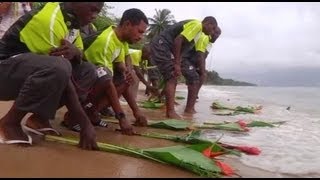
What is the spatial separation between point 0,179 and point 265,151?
2.13 meters

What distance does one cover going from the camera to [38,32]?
108 inches

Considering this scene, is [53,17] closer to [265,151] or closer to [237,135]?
[265,151]

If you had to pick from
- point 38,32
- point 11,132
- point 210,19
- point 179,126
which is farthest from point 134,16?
point 210,19

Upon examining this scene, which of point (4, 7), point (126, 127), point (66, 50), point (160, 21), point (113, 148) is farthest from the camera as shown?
point (160, 21)

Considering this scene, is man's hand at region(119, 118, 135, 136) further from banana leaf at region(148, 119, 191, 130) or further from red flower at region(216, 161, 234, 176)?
red flower at region(216, 161, 234, 176)

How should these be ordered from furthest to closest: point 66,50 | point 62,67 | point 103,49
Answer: point 103,49, point 66,50, point 62,67

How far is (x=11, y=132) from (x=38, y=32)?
65cm

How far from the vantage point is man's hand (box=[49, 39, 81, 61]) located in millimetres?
2801

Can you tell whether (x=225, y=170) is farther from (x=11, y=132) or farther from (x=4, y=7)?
(x=4, y=7)

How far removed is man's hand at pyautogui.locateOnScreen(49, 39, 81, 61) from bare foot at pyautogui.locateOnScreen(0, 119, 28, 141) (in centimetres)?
52

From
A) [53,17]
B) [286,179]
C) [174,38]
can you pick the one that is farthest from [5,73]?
[174,38]

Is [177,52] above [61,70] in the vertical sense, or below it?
below

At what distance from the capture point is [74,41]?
10.3ft

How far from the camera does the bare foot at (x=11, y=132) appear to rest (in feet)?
8.65
